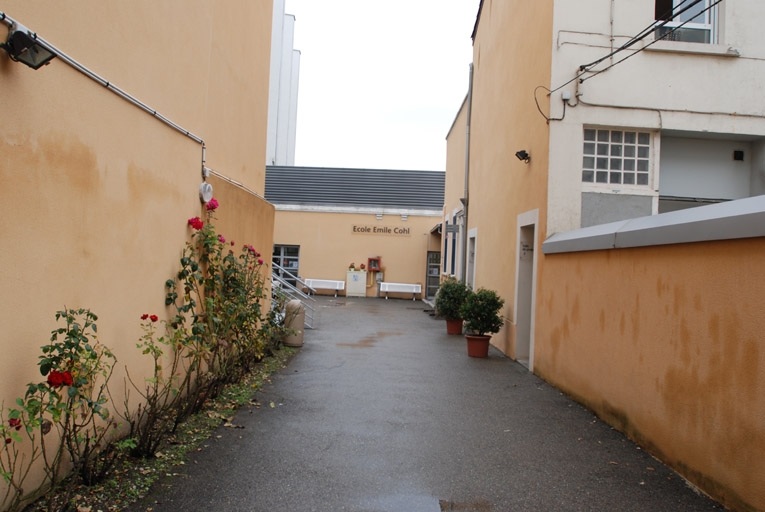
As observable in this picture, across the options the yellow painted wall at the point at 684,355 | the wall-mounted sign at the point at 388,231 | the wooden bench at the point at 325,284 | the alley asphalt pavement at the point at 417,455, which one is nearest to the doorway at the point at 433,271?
the wall-mounted sign at the point at 388,231

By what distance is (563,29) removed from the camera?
310 inches

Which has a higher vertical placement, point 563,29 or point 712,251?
point 563,29

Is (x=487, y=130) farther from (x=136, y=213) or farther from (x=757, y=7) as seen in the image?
(x=136, y=213)

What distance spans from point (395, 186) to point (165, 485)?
910 inches

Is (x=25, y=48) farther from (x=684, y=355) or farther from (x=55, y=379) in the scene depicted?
(x=684, y=355)

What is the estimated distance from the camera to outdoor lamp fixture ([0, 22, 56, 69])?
9.55ft

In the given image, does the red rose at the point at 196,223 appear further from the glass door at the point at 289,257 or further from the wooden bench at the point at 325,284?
the glass door at the point at 289,257

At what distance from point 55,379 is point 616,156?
711 cm

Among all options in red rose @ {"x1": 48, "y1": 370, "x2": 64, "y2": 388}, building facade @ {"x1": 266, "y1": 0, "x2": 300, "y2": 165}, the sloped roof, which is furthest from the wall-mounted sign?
red rose @ {"x1": 48, "y1": 370, "x2": 64, "y2": 388}

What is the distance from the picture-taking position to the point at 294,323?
10648mm

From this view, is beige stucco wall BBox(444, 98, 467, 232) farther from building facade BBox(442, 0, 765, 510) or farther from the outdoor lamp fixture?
the outdoor lamp fixture

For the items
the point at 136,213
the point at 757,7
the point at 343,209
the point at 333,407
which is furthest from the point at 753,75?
the point at 343,209

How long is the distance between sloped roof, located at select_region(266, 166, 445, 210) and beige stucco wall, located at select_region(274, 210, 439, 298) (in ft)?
2.43

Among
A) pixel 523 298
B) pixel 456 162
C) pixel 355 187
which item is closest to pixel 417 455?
pixel 523 298
